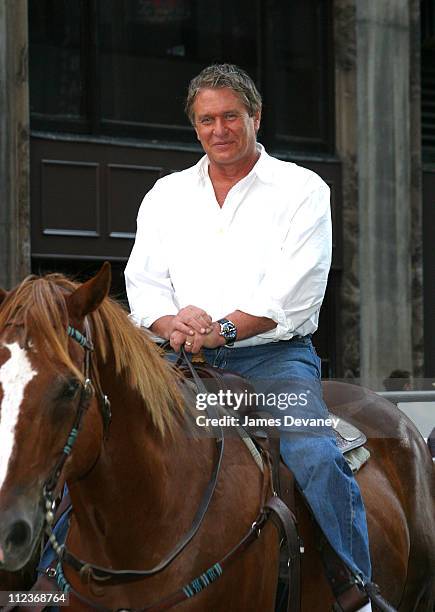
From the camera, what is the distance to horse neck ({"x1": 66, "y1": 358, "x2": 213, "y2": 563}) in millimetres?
3709

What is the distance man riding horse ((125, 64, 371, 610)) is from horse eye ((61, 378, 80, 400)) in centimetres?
91

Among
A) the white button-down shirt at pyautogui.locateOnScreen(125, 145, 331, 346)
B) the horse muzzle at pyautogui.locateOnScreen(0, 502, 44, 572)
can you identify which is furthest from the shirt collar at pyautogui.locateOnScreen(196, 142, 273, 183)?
the horse muzzle at pyautogui.locateOnScreen(0, 502, 44, 572)

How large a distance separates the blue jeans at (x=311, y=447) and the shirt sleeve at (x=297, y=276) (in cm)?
13

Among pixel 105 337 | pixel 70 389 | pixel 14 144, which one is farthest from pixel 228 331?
pixel 14 144

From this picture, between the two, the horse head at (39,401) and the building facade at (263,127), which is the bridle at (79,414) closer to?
the horse head at (39,401)

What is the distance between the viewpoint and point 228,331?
425cm

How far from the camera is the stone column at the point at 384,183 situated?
13.3 meters

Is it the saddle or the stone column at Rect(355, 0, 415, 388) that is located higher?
the stone column at Rect(355, 0, 415, 388)

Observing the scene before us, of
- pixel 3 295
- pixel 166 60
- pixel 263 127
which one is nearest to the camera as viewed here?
pixel 3 295

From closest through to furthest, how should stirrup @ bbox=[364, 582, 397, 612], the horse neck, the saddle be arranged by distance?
1. the horse neck
2. the saddle
3. stirrup @ bbox=[364, 582, 397, 612]

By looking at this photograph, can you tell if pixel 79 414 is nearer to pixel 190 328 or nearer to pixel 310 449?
pixel 190 328

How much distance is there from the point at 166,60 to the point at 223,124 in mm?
8306

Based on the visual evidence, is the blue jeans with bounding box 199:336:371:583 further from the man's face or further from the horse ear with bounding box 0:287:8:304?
the horse ear with bounding box 0:287:8:304

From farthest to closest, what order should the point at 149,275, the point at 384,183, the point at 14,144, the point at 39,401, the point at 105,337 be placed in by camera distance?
the point at 384,183, the point at 14,144, the point at 149,275, the point at 105,337, the point at 39,401
